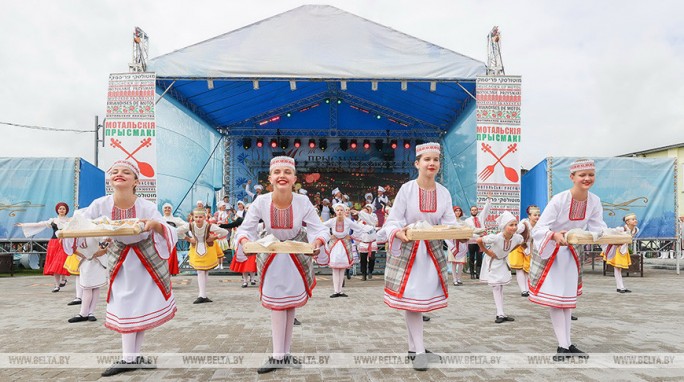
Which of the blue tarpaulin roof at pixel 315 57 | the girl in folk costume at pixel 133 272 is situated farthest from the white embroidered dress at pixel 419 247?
the blue tarpaulin roof at pixel 315 57

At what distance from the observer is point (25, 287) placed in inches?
470

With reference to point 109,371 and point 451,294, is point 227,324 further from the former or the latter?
point 451,294

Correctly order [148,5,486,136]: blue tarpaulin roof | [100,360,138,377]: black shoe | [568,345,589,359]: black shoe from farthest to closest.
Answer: [148,5,486,136]: blue tarpaulin roof < [568,345,589,359]: black shoe < [100,360,138,377]: black shoe

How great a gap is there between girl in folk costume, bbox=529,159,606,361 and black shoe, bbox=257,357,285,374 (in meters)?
2.52

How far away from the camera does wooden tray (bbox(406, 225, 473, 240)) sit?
13.3ft

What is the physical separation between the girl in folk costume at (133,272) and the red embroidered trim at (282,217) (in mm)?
918

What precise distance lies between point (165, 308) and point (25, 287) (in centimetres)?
991

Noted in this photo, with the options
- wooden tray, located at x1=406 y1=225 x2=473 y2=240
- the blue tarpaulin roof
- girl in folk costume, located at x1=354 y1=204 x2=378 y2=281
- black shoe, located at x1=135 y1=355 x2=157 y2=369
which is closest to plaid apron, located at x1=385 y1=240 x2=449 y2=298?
wooden tray, located at x1=406 y1=225 x2=473 y2=240

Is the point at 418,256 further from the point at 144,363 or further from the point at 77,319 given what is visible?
the point at 77,319

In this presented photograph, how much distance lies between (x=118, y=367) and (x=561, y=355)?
402cm

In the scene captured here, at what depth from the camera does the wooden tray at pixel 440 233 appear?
4066mm

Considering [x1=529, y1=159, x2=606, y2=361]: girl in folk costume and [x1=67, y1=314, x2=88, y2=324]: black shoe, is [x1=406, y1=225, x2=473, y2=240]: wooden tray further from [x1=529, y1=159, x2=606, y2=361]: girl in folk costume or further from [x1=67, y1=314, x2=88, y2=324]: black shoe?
[x1=67, y1=314, x2=88, y2=324]: black shoe

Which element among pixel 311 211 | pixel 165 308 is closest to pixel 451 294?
pixel 311 211

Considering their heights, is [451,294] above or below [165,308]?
below
